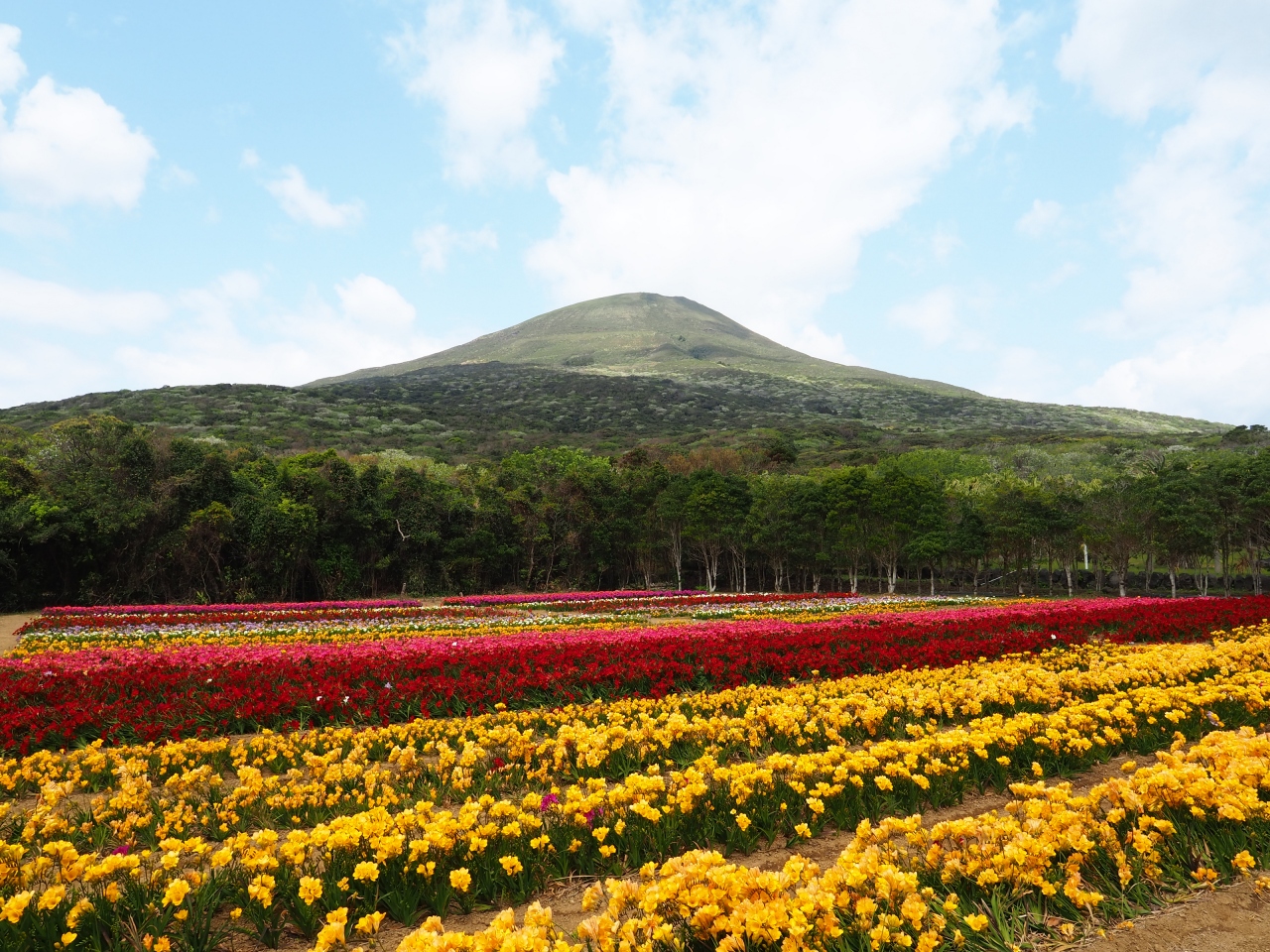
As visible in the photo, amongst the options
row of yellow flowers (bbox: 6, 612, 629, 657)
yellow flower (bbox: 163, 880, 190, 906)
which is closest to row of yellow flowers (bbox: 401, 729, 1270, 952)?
yellow flower (bbox: 163, 880, 190, 906)

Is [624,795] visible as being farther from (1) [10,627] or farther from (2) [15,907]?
(1) [10,627]

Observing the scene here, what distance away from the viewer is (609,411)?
121 metres

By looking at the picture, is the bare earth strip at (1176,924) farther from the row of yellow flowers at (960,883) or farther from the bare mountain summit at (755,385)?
the bare mountain summit at (755,385)

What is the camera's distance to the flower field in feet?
10.2

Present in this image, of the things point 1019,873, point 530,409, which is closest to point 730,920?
point 1019,873

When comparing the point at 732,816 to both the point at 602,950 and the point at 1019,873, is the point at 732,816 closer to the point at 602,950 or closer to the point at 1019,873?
the point at 1019,873


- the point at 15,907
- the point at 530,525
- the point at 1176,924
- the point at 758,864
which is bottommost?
the point at 758,864

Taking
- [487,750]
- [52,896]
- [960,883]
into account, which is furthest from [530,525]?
[960,883]

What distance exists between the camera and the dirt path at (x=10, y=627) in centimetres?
A: 1908

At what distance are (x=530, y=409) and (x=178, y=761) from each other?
115 m

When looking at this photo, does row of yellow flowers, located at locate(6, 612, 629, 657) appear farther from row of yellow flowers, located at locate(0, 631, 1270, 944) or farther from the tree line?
the tree line

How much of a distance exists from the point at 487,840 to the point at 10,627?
30322 millimetres

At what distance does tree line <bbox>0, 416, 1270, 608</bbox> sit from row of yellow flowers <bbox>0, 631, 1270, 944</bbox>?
1349 inches

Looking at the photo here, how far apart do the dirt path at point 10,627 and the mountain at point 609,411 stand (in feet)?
150
